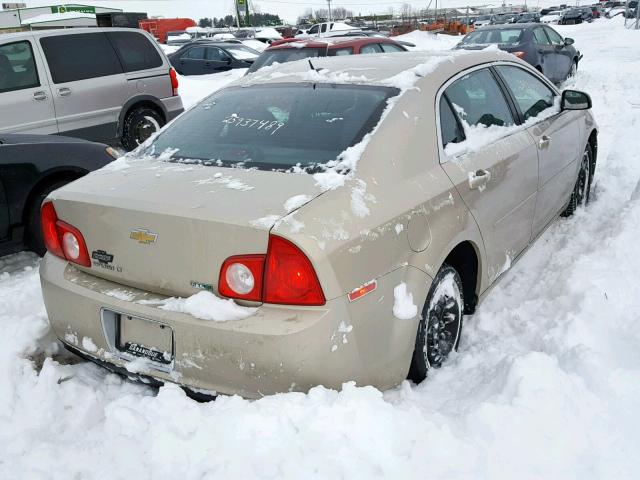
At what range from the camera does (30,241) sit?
4.67 m

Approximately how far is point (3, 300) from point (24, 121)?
14.3ft

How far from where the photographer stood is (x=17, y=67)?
→ 7.49m

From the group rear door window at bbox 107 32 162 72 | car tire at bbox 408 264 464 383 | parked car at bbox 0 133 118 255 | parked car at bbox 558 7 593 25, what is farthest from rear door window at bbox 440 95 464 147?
parked car at bbox 558 7 593 25

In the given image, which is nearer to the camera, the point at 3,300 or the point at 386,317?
the point at 386,317

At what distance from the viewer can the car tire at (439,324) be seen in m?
2.80

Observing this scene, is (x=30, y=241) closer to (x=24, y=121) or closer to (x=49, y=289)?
(x=49, y=289)

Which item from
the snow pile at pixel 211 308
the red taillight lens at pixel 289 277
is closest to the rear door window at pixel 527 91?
the red taillight lens at pixel 289 277

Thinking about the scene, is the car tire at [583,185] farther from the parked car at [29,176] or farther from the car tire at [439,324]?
the parked car at [29,176]

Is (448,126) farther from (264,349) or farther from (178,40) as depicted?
(178,40)

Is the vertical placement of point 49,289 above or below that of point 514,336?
above

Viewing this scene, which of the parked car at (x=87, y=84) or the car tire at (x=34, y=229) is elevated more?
the parked car at (x=87, y=84)

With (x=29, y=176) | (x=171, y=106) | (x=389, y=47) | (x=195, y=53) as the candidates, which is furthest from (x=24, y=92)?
(x=195, y=53)

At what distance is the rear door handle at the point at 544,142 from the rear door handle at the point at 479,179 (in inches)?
35.4

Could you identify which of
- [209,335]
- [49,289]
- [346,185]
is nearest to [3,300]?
[49,289]
